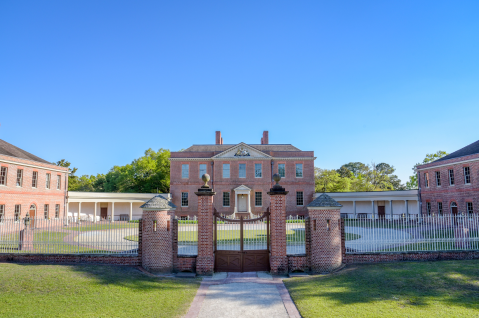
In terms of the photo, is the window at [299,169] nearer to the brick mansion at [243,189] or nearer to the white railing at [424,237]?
the brick mansion at [243,189]

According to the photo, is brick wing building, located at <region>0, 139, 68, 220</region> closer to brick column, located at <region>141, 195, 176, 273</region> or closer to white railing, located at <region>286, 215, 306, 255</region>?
brick column, located at <region>141, 195, 176, 273</region>

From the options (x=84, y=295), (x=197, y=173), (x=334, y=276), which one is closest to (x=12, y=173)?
(x=197, y=173)

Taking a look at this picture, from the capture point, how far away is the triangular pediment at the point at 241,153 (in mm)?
35906

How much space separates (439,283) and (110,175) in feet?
171

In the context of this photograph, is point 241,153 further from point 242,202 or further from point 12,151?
point 12,151

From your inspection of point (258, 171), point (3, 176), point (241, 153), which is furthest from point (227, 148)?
point (3, 176)

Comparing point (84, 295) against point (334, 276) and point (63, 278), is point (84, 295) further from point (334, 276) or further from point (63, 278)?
point (334, 276)

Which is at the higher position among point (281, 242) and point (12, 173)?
point (12, 173)

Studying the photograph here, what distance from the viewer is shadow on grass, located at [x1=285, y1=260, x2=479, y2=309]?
742cm

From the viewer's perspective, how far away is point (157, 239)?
10469mm

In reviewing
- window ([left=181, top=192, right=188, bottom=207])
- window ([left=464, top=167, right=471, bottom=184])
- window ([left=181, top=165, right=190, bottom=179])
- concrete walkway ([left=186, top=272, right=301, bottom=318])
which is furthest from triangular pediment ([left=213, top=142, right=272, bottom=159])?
concrete walkway ([left=186, top=272, right=301, bottom=318])

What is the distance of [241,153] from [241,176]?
2600 millimetres

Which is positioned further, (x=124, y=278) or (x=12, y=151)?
(x=12, y=151)

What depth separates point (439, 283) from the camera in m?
8.30
